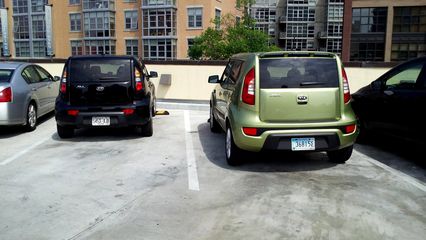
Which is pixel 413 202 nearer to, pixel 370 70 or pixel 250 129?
pixel 250 129

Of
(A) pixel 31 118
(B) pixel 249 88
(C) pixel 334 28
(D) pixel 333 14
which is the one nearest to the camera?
(B) pixel 249 88

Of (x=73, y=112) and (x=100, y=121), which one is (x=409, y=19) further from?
(x=73, y=112)

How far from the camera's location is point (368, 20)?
45.8 metres

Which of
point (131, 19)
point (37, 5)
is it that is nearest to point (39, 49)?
point (37, 5)

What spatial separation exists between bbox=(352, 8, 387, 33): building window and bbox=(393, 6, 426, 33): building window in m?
1.35

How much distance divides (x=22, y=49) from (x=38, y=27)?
4089mm

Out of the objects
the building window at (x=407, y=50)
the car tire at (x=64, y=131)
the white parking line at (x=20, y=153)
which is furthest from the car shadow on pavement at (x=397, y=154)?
the building window at (x=407, y=50)

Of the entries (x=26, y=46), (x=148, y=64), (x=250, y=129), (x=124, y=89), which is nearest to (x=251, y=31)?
(x=148, y=64)

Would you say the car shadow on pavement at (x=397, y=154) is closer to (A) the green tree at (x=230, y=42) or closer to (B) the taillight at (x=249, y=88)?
(B) the taillight at (x=249, y=88)

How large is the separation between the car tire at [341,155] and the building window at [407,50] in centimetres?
4466

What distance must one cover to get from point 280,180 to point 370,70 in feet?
25.3

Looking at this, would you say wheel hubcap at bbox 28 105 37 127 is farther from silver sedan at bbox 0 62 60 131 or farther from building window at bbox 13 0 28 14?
building window at bbox 13 0 28 14

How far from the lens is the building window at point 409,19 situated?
44591 millimetres

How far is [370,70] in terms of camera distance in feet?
38.7
